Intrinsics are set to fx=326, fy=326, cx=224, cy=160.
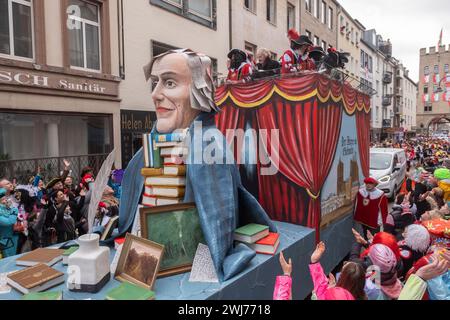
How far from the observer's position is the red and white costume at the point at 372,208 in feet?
16.3

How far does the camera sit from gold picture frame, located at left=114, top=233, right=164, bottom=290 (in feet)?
7.45

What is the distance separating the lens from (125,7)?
29.6 feet

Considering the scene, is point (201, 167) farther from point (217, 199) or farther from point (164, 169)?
point (164, 169)

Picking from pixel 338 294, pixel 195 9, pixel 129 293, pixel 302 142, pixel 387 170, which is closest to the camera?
pixel 338 294

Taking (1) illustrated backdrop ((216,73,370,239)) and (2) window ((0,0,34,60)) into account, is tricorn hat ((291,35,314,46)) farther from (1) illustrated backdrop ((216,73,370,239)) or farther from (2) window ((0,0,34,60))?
(2) window ((0,0,34,60))

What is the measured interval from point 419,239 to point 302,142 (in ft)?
5.05

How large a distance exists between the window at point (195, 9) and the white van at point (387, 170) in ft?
24.6

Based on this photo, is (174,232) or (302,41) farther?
(302,41)

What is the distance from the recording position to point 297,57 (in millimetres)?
4355

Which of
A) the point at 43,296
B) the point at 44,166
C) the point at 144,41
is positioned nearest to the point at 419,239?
the point at 43,296
